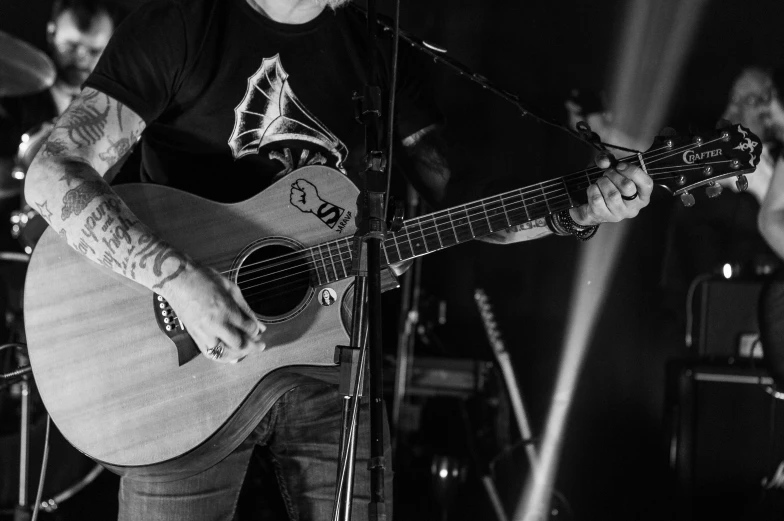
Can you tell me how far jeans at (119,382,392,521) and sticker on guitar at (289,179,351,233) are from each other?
1.48 feet

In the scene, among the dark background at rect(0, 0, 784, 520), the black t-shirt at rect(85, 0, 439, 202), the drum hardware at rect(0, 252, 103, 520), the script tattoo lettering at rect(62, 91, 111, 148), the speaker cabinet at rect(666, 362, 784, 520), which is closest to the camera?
the script tattoo lettering at rect(62, 91, 111, 148)

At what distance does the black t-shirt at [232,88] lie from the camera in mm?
1921

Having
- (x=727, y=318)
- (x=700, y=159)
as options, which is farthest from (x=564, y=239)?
(x=700, y=159)

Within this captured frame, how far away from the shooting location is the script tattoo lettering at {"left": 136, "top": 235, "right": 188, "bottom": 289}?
1.73m

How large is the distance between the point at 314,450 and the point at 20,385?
8.50 ft

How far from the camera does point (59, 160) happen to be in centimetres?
178

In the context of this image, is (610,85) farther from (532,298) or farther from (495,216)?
(495,216)

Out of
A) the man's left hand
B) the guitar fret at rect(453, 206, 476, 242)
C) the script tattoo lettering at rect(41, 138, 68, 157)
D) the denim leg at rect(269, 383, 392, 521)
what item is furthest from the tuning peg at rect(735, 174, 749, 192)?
the script tattoo lettering at rect(41, 138, 68, 157)

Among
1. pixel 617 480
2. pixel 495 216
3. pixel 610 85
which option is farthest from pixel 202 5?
pixel 617 480

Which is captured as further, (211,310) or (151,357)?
(151,357)

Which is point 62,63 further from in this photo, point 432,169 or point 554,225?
point 554,225

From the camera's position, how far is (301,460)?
1.98m

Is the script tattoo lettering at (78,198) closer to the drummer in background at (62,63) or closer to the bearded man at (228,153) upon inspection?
the bearded man at (228,153)

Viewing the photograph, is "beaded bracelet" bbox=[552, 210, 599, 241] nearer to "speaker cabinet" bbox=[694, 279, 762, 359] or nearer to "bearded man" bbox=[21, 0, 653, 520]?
"bearded man" bbox=[21, 0, 653, 520]
